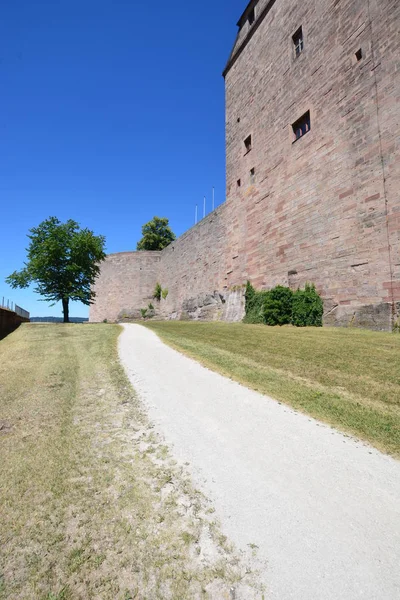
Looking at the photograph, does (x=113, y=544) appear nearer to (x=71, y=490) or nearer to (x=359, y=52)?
(x=71, y=490)

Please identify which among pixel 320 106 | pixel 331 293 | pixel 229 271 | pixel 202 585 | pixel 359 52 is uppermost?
pixel 359 52

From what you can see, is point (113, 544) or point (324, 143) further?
point (324, 143)

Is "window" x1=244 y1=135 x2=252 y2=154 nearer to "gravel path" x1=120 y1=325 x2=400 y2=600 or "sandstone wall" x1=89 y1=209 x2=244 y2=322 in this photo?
"sandstone wall" x1=89 y1=209 x2=244 y2=322

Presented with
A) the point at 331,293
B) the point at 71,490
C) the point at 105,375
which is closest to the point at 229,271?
the point at 331,293

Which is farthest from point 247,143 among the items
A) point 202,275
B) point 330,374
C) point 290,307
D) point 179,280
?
point 330,374

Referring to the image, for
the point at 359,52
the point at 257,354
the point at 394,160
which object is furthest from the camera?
the point at 359,52

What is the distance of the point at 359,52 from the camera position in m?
12.5

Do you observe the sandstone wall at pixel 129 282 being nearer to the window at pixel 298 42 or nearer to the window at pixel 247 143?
the window at pixel 247 143

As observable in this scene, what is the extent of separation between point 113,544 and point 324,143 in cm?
1671

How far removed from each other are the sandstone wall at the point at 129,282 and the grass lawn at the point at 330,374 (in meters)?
30.5

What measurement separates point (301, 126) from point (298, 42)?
16.9 ft

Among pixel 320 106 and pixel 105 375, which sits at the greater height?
pixel 320 106

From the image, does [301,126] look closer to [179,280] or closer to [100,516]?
[100,516]

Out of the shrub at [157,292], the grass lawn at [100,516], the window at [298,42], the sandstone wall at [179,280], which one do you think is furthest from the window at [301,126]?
the shrub at [157,292]
